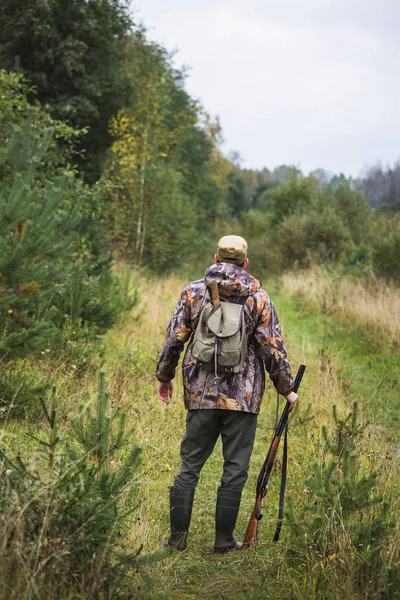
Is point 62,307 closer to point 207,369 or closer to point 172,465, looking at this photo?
point 172,465

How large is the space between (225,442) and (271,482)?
152cm

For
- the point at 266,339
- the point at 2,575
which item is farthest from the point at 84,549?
the point at 266,339

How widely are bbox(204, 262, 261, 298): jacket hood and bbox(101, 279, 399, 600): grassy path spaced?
122cm

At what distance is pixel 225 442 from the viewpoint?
3.98 metres

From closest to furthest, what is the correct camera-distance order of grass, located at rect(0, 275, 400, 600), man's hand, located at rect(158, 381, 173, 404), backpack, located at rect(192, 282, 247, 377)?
grass, located at rect(0, 275, 400, 600) < backpack, located at rect(192, 282, 247, 377) < man's hand, located at rect(158, 381, 173, 404)

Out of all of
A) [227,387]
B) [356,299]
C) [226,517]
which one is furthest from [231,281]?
[356,299]

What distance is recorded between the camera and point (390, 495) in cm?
426

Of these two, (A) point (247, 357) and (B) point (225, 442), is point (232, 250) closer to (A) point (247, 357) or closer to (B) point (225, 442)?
(A) point (247, 357)

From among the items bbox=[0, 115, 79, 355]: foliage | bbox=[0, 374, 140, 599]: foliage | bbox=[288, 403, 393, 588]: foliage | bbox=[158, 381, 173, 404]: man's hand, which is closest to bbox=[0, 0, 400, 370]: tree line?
bbox=[0, 115, 79, 355]: foliage

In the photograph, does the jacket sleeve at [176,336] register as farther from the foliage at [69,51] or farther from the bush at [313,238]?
the bush at [313,238]

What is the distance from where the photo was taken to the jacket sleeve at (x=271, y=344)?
12.7 ft

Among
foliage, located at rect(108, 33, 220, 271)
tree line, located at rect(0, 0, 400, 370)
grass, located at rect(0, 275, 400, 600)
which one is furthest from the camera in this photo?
foliage, located at rect(108, 33, 220, 271)

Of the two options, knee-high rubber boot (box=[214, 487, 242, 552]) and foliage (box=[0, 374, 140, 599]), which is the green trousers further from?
foliage (box=[0, 374, 140, 599])

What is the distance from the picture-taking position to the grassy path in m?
3.22
